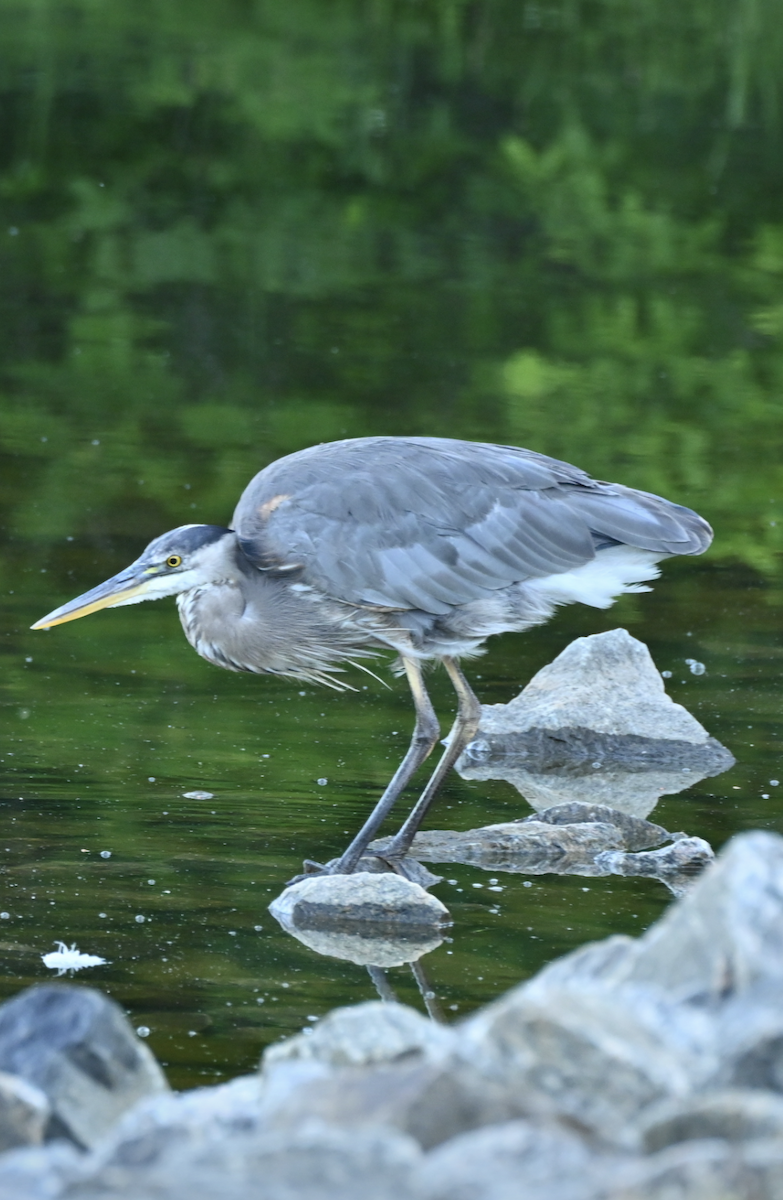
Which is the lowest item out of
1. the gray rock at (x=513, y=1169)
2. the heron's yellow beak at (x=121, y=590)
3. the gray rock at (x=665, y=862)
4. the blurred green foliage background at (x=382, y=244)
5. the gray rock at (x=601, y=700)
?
the blurred green foliage background at (x=382, y=244)

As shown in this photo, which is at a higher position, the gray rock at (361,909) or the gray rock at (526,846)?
the gray rock at (361,909)

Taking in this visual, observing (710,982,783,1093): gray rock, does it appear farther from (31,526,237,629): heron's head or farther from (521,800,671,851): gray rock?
(31,526,237,629): heron's head

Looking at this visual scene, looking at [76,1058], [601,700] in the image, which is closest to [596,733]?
[601,700]

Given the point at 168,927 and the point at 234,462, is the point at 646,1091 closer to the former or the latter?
the point at 168,927

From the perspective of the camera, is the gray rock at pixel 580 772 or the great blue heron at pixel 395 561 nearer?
the great blue heron at pixel 395 561

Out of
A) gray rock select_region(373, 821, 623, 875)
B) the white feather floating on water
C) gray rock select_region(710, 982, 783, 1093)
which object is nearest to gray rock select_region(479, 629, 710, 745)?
gray rock select_region(373, 821, 623, 875)

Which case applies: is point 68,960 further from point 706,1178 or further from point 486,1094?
point 706,1178

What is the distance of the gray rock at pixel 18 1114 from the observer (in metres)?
3.94

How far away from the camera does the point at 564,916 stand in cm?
620

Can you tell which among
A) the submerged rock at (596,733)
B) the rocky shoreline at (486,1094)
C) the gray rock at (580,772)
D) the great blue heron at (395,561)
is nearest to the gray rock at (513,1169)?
the rocky shoreline at (486,1094)

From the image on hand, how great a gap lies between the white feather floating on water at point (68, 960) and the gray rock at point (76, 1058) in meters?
1.33

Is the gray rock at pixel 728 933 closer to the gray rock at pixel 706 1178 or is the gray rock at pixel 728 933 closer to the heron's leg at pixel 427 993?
the gray rock at pixel 706 1178

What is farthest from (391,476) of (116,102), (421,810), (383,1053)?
(116,102)

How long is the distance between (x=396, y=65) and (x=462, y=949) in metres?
21.8
